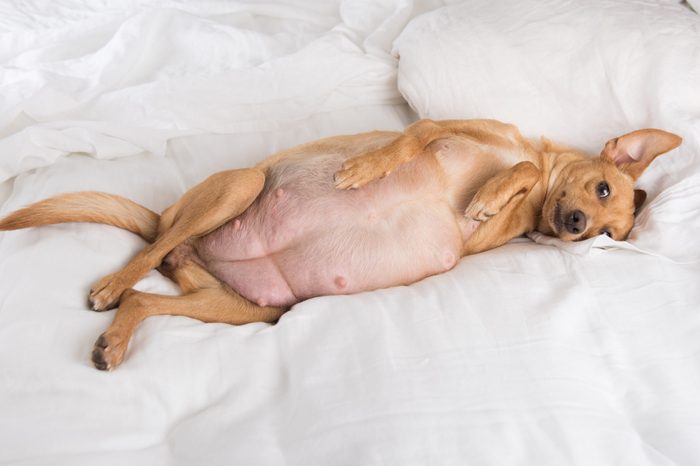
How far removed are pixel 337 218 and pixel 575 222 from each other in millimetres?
761

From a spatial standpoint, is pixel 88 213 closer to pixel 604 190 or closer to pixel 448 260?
pixel 448 260

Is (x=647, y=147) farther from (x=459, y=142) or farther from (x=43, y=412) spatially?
(x=43, y=412)

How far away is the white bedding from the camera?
5.12ft

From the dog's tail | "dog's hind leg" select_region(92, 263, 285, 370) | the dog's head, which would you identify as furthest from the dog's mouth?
the dog's tail

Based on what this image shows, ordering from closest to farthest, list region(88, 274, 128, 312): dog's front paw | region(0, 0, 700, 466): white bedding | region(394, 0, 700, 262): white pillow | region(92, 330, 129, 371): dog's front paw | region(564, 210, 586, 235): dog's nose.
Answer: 1. region(0, 0, 700, 466): white bedding
2. region(92, 330, 129, 371): dog's front paw
3. region(88, 274, 128, 312): dog's front paw
4. region(564, 210, 586, 235): dog's nose
5. region(394, 0, 700, 262): white pillow

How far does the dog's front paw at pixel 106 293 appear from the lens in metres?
1.91

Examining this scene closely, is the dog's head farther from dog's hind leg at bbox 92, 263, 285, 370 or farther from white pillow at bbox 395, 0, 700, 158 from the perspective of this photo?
dog's hind leg at bbox 92, 263, 285, 370

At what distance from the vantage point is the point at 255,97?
9.53ft

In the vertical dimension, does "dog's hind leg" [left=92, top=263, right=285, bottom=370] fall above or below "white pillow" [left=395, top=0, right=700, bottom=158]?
below

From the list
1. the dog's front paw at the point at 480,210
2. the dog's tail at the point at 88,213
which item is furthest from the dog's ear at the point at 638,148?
the dog's tail at the point at 88,213

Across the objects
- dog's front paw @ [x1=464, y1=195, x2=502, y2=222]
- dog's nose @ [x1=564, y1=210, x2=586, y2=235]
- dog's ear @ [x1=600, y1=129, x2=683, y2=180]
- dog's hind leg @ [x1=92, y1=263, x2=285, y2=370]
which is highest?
dog's ear @ [x1=600, y1=129, x2=683, y2=180]

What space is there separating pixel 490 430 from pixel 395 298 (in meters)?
0.51

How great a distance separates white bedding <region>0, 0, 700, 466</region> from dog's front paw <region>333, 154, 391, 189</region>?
0.36 metres

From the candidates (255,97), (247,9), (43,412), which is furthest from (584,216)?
(247,9)
